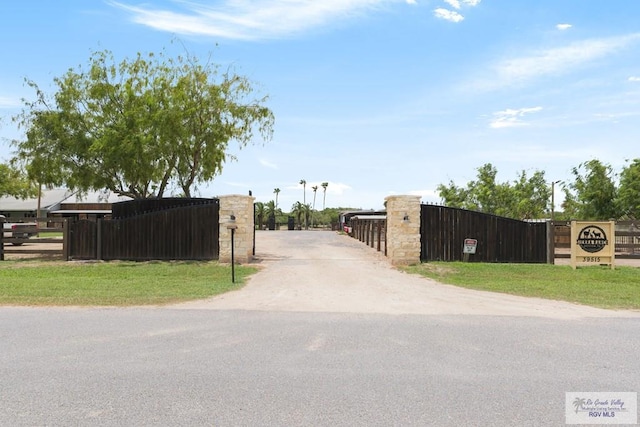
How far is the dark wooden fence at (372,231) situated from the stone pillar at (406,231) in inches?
176

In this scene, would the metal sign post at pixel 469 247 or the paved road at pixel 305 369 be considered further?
the metal sign post at pixel 469 247

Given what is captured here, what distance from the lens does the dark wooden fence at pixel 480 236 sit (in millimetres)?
16375

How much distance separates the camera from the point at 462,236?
16453 millimetres

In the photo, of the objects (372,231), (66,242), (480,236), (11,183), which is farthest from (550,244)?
(11,183)

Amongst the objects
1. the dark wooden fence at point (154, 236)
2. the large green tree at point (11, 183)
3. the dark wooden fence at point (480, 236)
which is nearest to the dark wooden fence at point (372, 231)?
the dark wooden fence at point (480, 236)

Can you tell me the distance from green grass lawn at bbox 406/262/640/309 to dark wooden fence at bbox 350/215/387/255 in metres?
5.31

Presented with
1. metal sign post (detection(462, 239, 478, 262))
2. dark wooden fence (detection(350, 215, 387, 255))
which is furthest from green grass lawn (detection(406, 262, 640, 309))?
dark wooden fence (detection(350, 215, 387, 255))

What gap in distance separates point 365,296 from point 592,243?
9.61 meters

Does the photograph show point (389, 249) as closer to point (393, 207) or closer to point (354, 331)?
point (393, 207)

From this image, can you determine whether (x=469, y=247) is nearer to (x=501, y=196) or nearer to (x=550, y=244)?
(x=550, y=244)

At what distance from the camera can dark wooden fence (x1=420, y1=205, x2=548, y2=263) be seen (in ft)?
53.7

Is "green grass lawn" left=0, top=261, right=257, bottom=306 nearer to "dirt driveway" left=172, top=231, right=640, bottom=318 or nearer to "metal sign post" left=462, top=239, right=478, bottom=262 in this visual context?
"dirt driveway" left=172, top=231, right=640, bottom=318

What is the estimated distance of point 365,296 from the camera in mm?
10484

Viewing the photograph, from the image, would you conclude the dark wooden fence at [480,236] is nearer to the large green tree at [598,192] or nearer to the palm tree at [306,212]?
the large green tree at [598,192]
